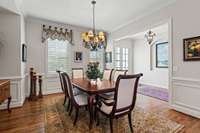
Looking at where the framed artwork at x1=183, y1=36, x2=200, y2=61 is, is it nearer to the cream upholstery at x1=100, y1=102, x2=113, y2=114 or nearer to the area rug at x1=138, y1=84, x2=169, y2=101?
the area rug at x1=138, y1=84, x2=169, y2=101

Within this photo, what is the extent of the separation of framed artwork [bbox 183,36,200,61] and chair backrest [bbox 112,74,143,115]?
174 cm

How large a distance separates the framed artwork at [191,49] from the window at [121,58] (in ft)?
12.6

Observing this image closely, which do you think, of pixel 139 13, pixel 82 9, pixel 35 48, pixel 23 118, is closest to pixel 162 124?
pixel 23 118

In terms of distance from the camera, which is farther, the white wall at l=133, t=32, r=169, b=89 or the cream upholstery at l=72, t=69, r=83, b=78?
the white wall at l=133, t=32, r=169, b=89

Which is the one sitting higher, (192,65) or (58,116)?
(192,65)

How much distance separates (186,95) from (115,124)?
1.93 m

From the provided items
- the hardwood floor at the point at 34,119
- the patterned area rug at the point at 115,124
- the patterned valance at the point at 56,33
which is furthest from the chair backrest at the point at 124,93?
the patterned valance at the point at 56,33

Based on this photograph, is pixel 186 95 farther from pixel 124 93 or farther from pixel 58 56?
pixel 58 56

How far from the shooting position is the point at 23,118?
2.96 metres

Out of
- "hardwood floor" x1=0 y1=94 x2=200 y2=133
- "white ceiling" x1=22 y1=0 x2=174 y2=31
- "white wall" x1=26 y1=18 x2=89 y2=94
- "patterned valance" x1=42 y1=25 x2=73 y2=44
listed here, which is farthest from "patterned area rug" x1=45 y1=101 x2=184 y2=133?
"patterned valance" x1=42 y1=25 x2=73 y2=44

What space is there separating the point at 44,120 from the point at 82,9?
3258 millimetres

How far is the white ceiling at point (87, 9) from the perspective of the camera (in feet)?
11.8

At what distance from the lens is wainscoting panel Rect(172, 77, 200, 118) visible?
2.94 metres

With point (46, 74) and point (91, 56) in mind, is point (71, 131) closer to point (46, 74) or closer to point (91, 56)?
point (46, 74)
